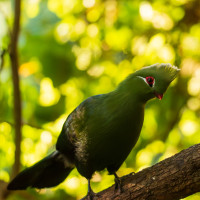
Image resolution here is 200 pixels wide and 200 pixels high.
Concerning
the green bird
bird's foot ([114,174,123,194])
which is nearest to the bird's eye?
the green bird

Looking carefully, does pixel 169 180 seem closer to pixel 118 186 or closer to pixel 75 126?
pixel 118 186

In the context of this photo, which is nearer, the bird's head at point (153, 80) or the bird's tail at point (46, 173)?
the bird's head at point (153, 80)

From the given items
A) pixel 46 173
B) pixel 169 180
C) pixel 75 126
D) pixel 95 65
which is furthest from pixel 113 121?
pixel 95 65

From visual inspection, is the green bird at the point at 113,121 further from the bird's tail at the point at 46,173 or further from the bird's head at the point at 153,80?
the bird's tail at the point at 46,173

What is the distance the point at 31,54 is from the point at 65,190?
1464 millimetres

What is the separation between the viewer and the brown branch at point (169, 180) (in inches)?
87.6

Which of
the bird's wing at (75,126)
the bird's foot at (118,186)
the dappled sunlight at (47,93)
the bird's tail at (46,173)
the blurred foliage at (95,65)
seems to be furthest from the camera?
the dappled sunlight at (47,93)

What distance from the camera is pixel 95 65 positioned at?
4.29 meters

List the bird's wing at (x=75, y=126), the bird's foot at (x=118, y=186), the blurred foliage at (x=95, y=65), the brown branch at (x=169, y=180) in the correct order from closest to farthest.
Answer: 1. the brown branch at (x=169, y=180)
2. the bird's foot at (x=118, y=186)
3. the bird's wing at (x=75, y=126)
4. the blurred foliage at (x=95, y=65)

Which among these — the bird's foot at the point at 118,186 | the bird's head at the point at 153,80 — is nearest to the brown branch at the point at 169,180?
Result: the bird's foot at the point at 118,186

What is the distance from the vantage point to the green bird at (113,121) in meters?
2.54

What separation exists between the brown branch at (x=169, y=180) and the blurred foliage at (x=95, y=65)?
1.12 metres

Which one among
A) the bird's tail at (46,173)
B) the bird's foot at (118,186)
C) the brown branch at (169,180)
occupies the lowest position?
the bird's tail at (46,173)

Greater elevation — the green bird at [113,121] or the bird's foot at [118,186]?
the green bird at [113,121]
